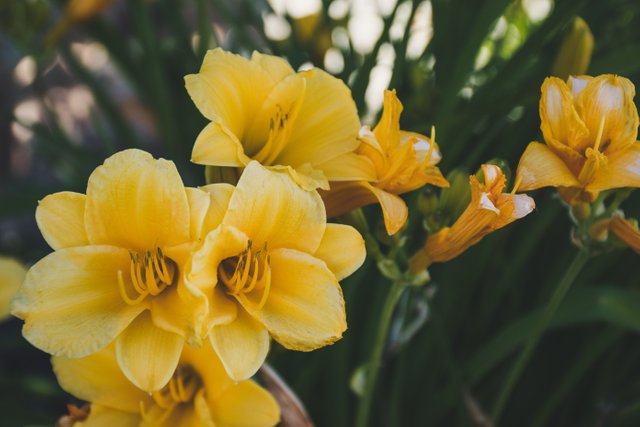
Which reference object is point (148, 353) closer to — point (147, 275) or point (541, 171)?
point (147, 275)

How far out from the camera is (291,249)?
19.3 inches

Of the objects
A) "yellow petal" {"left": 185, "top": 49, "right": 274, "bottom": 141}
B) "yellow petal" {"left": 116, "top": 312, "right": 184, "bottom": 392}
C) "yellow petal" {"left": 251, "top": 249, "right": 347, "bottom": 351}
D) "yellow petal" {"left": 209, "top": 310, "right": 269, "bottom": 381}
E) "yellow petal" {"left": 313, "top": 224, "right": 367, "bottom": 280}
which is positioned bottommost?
"yellow petal" {"left": 116, "top": 312, "right": 184, "bottom": 392}

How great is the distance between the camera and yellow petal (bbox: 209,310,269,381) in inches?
17.9

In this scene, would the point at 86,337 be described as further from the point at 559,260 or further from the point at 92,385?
the point at 559,260

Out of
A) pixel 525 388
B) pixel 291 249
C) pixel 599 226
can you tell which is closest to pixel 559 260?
pixel 525 388

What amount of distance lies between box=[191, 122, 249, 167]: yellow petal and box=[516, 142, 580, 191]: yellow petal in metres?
0.20

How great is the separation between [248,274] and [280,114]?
136 mm

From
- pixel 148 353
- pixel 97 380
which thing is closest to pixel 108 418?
pixel 97 380

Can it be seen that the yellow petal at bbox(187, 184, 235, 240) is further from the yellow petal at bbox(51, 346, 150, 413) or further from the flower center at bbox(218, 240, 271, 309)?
the yellow petal at bbox(51, 346, 150, 413)

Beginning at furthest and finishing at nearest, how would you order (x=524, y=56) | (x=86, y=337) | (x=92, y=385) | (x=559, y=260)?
1. (x=559, y=260)
2. (x=524, y=56)
3. (x=92, y=385)
4. (x=86, y=337)

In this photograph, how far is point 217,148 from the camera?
0.49 metres

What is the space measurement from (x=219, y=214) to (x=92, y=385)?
0.70 feet

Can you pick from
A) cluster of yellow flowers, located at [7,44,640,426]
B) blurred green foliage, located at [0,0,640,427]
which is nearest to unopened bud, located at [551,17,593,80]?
blurred green foliage, located at [0,0,640,427]

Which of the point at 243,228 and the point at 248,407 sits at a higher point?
the point at 243,228
